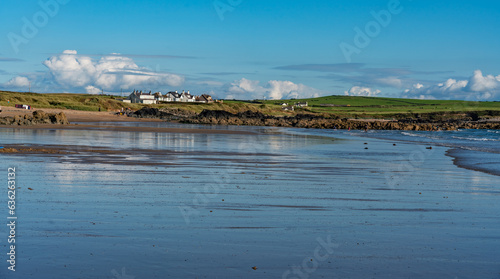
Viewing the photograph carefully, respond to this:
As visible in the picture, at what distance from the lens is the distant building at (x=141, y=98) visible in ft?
598

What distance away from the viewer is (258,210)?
1134 centimetres

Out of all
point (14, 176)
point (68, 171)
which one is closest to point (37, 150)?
point (68, 171)

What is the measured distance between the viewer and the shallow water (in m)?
7.26

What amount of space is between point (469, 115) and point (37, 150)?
157m

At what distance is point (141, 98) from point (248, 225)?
7020 inches

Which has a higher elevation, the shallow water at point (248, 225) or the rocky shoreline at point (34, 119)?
the rocky shoreline at point (34, 119)

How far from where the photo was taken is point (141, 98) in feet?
600

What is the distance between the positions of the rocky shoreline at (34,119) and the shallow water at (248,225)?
129 ft

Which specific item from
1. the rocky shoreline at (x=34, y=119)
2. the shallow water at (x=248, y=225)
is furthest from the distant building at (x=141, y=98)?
the shallow water at (x=248, y=225)
